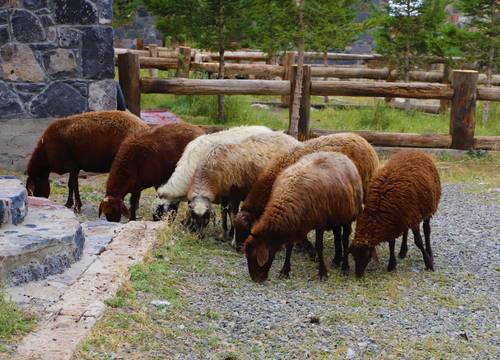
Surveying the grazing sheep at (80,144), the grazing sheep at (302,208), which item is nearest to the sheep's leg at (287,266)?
the grazing sheep at (302,208)

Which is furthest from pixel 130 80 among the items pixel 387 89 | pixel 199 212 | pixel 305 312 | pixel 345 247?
pixel 305 312

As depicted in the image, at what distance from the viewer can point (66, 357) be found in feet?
16.0

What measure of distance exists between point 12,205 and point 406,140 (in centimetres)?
829

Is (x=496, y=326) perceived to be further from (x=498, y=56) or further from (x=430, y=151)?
(x=498, y=56)

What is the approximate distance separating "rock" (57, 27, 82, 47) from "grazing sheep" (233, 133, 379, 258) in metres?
4.03

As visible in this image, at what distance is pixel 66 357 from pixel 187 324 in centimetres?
123

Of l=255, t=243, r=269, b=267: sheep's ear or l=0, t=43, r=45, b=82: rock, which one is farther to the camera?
l=0, t=43, r=45, b=82: rock

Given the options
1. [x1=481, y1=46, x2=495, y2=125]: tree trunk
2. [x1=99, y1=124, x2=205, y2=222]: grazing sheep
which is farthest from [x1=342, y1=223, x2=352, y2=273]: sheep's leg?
[x1=481, y1=46, x2=495, y2=125]: tree trunk

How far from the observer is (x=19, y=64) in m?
10.9

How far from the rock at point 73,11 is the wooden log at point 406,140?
439 cm

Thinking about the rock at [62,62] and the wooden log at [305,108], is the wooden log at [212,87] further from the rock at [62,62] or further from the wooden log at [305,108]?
the rock at [62,62]

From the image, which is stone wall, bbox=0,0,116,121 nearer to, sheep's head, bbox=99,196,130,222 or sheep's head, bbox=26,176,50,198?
sheep's head, bbox=26,176,50,198

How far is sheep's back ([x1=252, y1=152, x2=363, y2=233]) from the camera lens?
23.8 ft

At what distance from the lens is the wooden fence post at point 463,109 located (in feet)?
43.8
